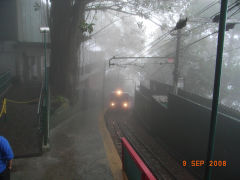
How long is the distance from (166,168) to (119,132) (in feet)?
23.0

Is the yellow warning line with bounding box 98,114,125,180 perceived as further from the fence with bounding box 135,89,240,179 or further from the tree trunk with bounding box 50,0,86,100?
the tree trunk with bounding box 50,0,86,100

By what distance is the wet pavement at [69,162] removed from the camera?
673 centimetres

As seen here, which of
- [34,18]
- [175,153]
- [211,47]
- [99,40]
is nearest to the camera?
[175,153]

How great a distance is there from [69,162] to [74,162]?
19cm

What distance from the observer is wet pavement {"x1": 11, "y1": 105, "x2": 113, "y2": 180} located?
6730 mm

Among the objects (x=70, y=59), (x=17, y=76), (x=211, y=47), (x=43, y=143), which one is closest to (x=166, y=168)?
(x=43, y=143)

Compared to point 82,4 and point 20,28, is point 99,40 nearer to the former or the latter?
point 20,28

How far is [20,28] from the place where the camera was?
18.8 m

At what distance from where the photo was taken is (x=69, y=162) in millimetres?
7770

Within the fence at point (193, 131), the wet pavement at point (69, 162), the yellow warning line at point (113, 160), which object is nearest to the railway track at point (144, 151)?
the fence at point (193, 131)

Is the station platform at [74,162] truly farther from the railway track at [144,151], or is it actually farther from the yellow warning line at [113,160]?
the railway track at [144,151]
